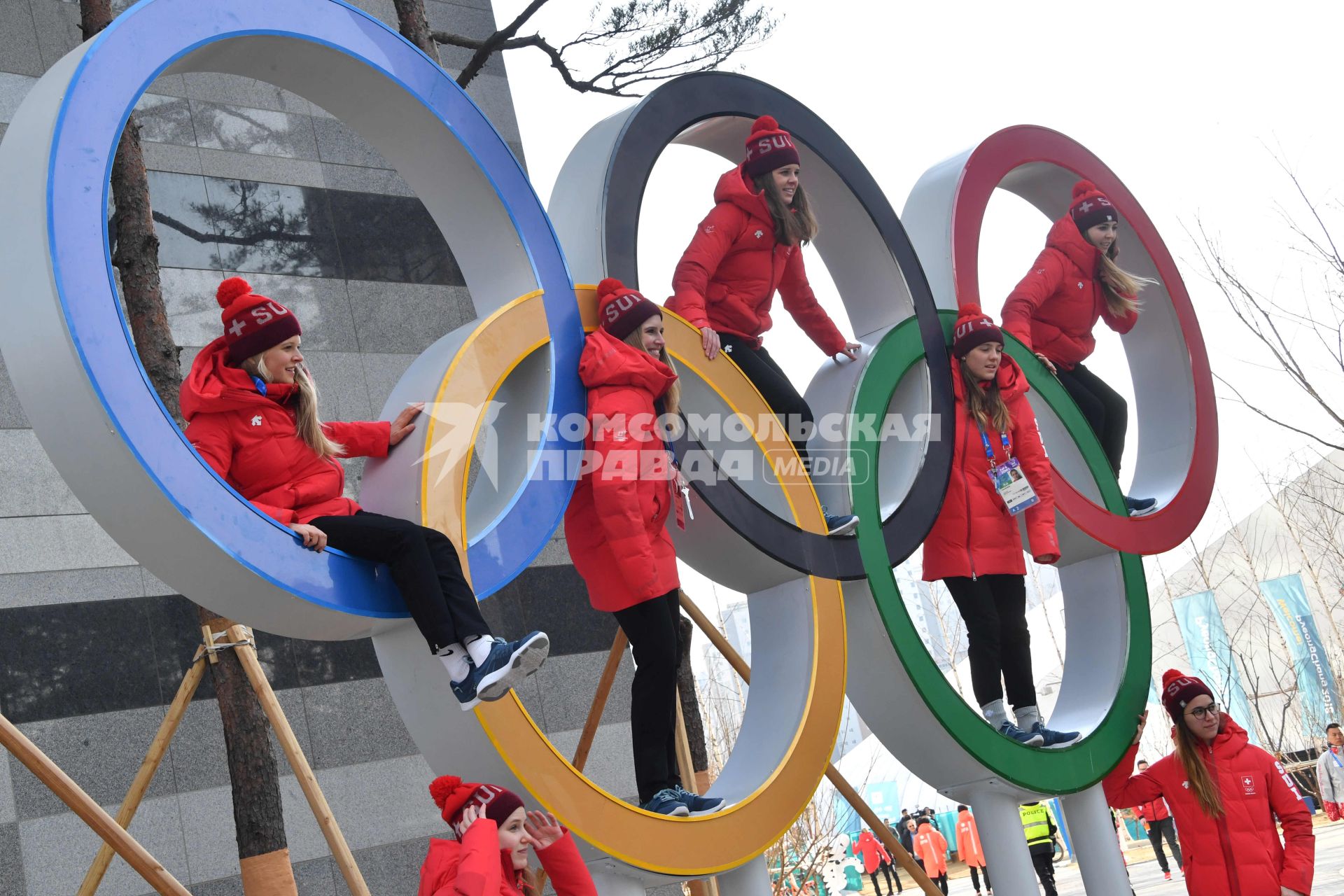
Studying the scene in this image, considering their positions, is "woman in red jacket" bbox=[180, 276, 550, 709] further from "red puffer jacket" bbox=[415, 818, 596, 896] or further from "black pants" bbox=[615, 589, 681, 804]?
"black pants" bbox=[615, 589, 681, 804]

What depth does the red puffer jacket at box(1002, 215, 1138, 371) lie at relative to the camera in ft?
22.7

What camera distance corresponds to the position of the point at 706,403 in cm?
536

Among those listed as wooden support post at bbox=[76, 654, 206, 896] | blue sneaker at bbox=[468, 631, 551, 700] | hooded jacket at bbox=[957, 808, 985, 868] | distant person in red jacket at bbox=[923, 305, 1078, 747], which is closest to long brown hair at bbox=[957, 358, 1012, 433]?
distant person in red jacket at bbox=[923, 305, 1078, 747]

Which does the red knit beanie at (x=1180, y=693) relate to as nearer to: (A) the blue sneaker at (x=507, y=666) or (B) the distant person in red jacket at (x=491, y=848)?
(B) the distant person in red jacket at (x=491, y=848)

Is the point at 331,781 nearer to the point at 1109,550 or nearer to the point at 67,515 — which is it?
the point at 67,515

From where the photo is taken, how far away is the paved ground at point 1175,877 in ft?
34.3

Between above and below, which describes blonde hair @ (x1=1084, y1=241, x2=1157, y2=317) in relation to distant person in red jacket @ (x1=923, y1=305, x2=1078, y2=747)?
above

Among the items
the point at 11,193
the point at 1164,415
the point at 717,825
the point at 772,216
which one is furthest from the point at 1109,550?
the point at 11,193

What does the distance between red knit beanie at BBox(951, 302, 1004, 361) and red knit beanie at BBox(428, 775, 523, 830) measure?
330 centimetres

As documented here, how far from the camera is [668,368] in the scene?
16.1ft

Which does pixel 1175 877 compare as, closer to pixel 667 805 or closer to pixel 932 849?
pixel 932 849

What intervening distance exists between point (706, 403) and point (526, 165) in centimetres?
538

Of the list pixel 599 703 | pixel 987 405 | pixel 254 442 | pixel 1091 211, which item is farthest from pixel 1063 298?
pixel 254 442

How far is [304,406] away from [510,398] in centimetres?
107
